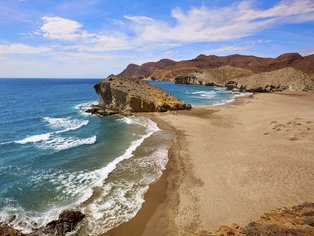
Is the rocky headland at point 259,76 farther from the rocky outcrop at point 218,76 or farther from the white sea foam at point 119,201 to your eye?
the white sea foam at point 119,201

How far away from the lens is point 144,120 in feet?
121

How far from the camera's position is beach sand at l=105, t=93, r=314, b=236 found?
44.0 feet

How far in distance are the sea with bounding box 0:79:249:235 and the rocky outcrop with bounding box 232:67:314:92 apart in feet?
186

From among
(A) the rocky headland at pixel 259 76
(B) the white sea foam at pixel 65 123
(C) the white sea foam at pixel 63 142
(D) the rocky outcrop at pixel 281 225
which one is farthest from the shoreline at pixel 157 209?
(A) the rocky headland at pixel 259 76

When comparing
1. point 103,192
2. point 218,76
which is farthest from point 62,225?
point 218,76

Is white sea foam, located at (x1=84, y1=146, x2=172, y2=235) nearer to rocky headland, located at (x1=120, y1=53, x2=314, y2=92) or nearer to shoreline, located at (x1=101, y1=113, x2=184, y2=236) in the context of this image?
shoreline, located at (x1=101, y1=113, x2=184, y2=236)

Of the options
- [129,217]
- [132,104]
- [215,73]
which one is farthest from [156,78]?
[129,217]

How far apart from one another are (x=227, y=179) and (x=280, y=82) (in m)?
72.5

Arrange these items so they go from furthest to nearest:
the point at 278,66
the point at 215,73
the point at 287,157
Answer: the point at 278,66 → the point at 215,73 → the point at 287,157

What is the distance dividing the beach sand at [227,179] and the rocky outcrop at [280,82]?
174 ft

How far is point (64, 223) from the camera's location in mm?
13047

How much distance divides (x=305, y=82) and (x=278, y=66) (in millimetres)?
87063

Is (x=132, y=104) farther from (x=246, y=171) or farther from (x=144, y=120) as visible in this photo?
(x=246, y=171)

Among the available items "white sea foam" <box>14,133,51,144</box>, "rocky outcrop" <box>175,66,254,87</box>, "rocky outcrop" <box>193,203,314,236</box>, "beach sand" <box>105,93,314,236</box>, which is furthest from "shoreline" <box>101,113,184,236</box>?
"rocky outcrop" <box>175,66,254,87</box>
